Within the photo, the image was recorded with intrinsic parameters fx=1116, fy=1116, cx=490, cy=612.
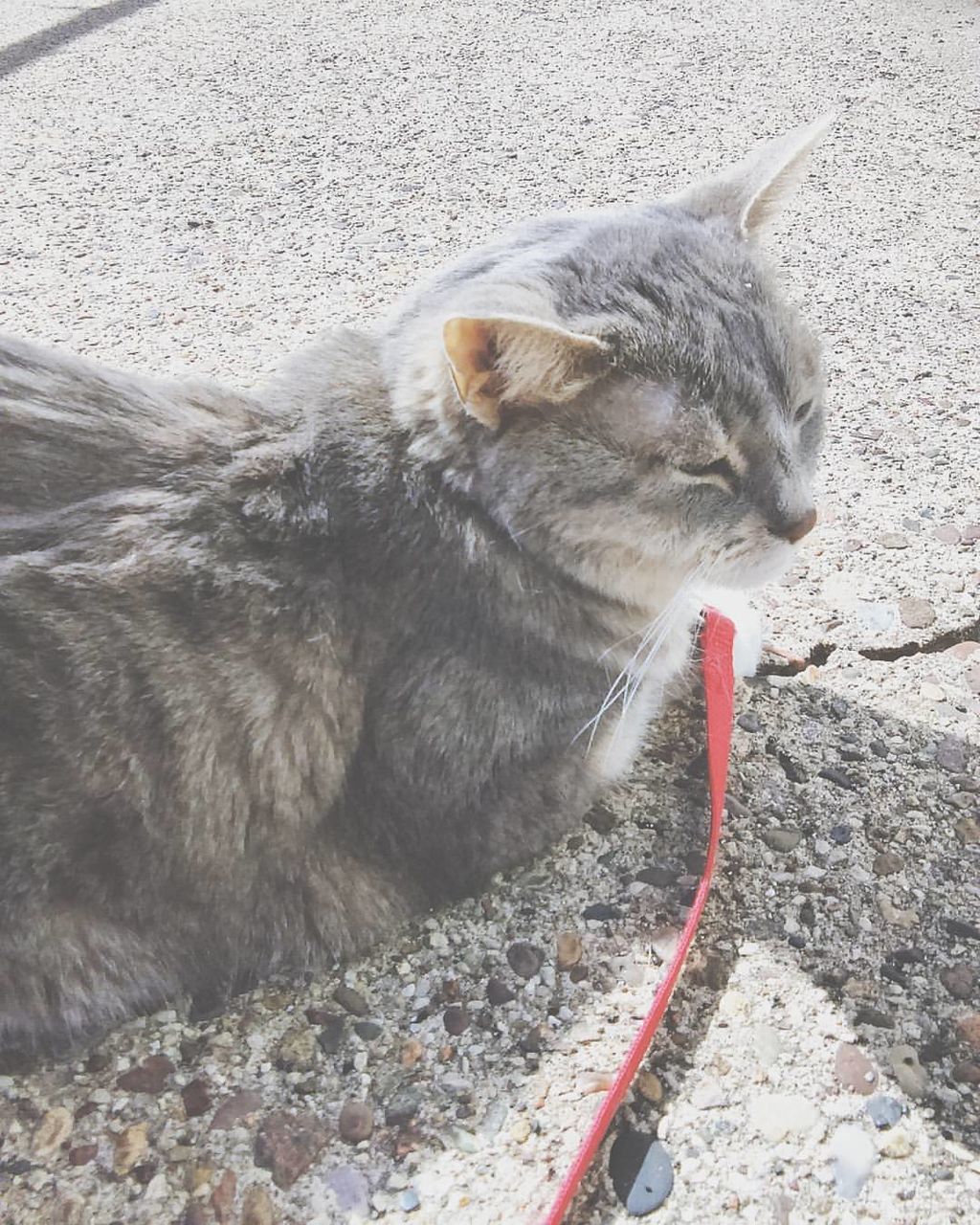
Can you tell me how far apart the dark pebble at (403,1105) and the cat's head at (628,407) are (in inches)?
25.7

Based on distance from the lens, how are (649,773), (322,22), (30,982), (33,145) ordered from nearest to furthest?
(30,982)
(649,773)
(33,145)
(322,22)

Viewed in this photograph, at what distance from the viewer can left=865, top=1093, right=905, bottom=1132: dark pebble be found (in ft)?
4.11

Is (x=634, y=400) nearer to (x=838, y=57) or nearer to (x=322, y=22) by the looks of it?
Result: (x=838, y=57)

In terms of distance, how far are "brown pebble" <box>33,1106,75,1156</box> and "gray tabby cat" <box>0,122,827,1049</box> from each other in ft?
0.29

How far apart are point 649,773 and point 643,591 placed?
1.12ft

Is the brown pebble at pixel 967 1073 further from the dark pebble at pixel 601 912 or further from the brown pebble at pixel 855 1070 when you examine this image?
the dark pebble at pixel 601 912

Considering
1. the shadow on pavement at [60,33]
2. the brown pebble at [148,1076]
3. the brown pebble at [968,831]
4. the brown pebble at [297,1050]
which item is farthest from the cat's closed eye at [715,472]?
the shadow on pavement at [60,33]

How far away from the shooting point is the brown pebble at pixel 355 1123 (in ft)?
4.16

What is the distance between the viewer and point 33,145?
3406mm

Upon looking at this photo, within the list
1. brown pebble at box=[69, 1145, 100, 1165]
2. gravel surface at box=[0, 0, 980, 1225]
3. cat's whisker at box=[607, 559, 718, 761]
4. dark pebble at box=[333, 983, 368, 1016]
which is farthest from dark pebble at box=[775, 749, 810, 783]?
brown pebble at box=[69, 1145, 100, 1165]

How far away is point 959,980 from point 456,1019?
0.62m

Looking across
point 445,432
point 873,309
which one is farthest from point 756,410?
point 873,309

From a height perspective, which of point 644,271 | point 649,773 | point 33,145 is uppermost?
point 33,145

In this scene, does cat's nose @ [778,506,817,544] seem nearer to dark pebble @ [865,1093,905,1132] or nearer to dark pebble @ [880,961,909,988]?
dark pebble @ [880,961,909,988]
